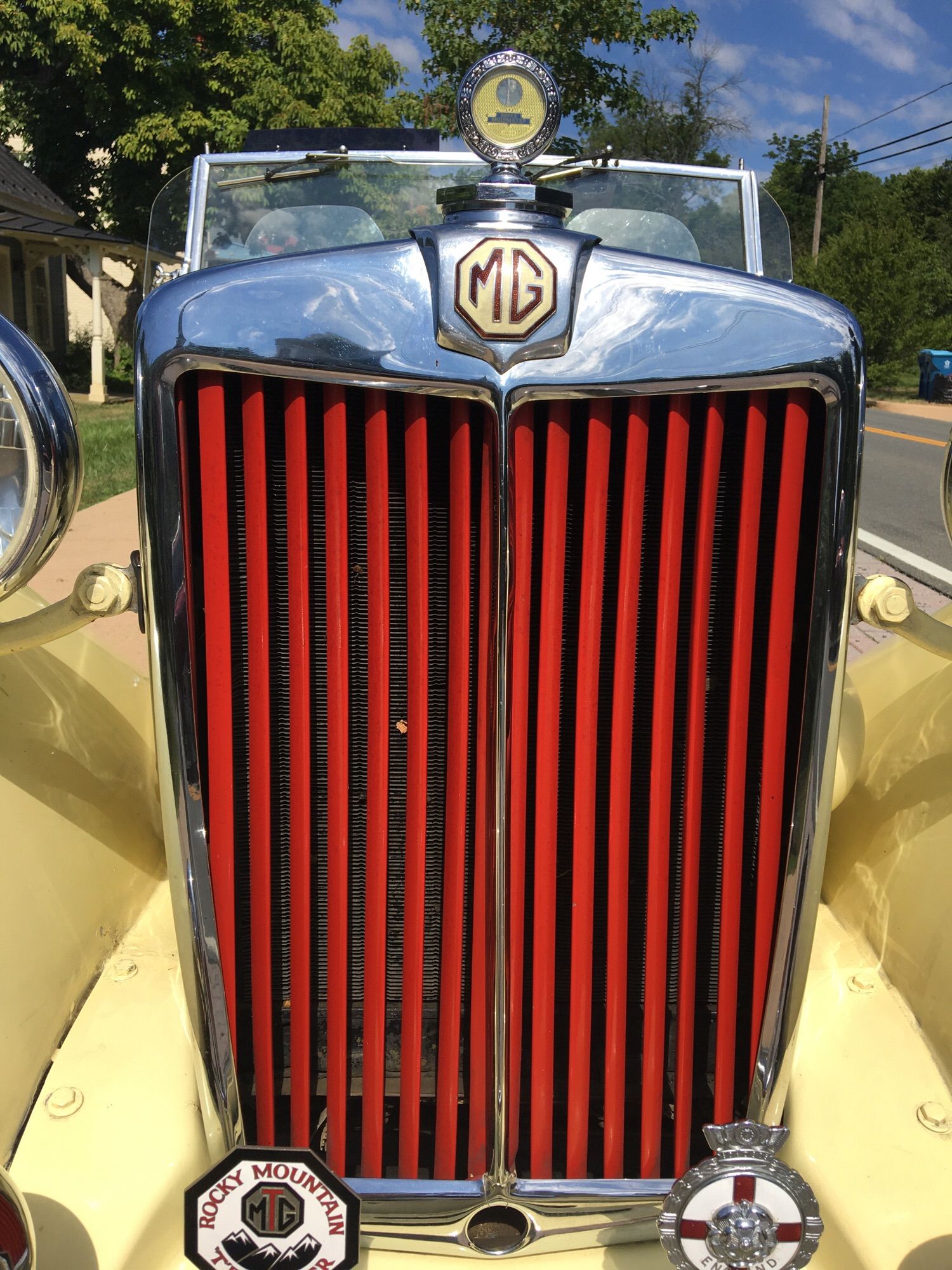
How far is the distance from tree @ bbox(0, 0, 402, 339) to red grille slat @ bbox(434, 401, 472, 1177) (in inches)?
628

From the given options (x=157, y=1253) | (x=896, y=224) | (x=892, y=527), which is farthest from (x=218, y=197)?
(x=896, y=224)

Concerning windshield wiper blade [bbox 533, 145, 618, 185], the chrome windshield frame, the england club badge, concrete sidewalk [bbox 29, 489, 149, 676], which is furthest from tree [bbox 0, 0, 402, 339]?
the england club badge

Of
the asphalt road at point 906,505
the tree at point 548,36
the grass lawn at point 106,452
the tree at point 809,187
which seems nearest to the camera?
the asphalt road at point 906,505

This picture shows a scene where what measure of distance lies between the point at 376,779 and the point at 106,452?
10.5 m

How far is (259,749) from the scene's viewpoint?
1.42m

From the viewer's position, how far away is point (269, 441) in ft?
4.33

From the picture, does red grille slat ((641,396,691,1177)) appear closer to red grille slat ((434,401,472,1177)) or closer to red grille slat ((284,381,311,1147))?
red grille slat ((434,401,472,1177))

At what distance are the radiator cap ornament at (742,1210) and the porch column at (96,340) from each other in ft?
55.4

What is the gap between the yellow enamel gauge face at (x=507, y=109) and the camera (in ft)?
4.95

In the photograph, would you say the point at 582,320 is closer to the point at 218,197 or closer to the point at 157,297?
the point at 157,297

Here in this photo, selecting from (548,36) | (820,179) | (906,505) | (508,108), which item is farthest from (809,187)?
(508,108)

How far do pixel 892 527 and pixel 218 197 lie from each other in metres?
6.76

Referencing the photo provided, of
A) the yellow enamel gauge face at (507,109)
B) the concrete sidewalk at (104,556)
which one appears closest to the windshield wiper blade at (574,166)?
the yellow enamel gauge face at (507,109)

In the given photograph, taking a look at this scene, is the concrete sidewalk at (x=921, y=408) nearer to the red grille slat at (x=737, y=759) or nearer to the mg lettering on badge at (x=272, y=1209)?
the red grille slat at (x=737, y=759)
